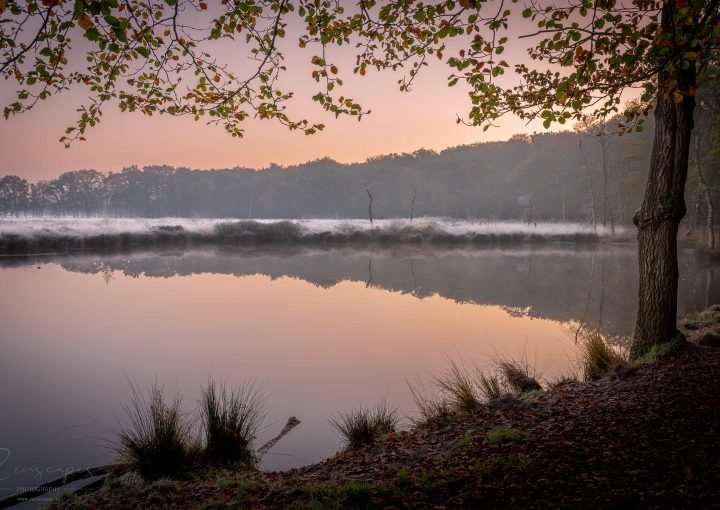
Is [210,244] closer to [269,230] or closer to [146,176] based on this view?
[269,230]

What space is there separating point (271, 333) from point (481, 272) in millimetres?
13978

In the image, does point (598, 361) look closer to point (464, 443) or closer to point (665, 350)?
point (665, 350)

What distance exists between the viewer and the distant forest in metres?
56.0

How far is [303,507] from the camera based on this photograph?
11.0ft

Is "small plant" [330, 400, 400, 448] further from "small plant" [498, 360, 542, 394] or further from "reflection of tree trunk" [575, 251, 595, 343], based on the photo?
"reflection of tree trunk" [575, 251, 595, 343]

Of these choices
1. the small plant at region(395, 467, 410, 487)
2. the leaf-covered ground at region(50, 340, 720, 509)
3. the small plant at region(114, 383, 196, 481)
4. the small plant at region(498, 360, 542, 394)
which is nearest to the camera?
the leaf-covered ground at region(50, 340, 720, 509)

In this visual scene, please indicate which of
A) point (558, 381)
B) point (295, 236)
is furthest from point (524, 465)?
point (295, 236)

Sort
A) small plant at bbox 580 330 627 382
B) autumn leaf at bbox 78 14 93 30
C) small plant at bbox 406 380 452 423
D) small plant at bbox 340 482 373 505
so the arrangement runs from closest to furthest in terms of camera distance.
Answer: autumn leaf at bbox 78 14 93 30, small plant at bbox 340 482 373 505, small plant at bbox 406 380 452 423, small plant at bbox 580 330 627 382

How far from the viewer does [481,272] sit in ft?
73.6

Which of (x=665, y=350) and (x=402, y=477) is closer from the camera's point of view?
(x=402, y=477)

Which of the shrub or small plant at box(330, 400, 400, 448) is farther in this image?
the shrub

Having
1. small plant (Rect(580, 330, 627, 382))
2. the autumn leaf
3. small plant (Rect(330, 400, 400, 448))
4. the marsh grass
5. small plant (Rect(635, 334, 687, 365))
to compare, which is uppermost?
the autumn leaf

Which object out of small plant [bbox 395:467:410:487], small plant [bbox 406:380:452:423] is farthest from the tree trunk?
small plant [bbox 395:467:410:487]

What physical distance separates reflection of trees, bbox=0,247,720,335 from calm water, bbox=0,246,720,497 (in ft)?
0.45
